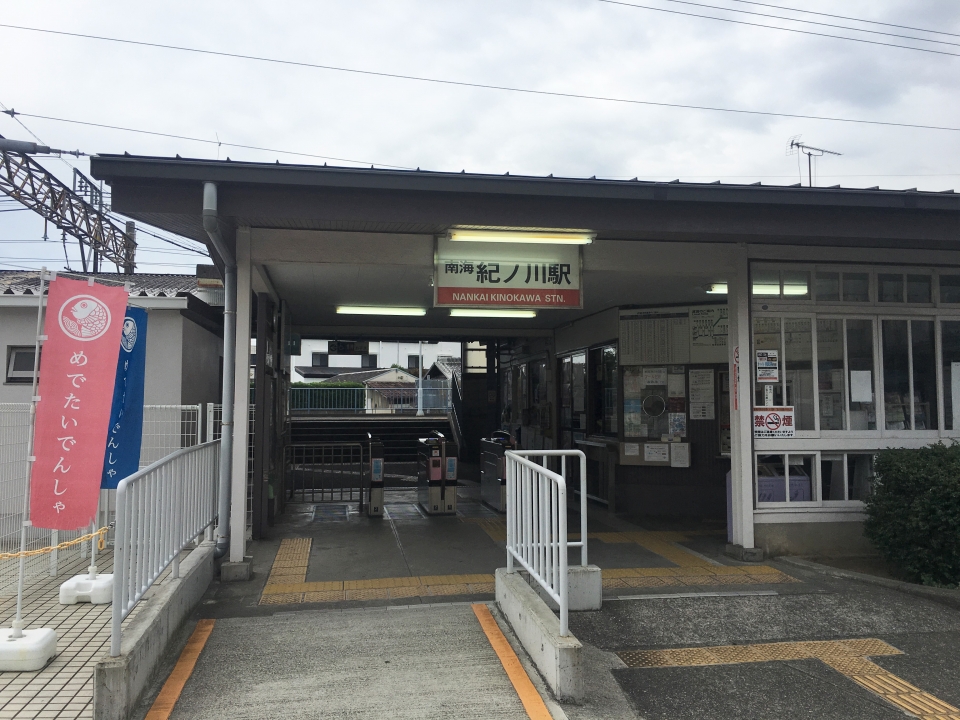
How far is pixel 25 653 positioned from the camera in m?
4.27

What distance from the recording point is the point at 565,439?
501 inches

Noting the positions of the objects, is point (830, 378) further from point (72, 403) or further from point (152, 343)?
point (152, 343)

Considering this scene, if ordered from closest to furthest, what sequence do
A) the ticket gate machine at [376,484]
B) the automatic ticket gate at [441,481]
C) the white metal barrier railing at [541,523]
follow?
the white metal barrier railing at [541,523] < the ticket gate machine at [376,484] < the automatic ticket gate at [441,481]

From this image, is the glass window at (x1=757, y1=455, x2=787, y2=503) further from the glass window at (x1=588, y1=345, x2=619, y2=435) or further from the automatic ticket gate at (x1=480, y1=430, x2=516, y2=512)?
the automatic ticket gate at (x1=480, y1=430, x2=516, y2=512)

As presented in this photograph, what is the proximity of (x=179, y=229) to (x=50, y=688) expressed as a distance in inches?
156

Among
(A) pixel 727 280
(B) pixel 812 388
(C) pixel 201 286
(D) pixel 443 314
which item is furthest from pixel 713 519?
(C) pixel 201 286

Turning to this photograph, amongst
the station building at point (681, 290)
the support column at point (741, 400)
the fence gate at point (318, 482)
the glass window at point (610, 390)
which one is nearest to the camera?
the station building at point (681, 290)

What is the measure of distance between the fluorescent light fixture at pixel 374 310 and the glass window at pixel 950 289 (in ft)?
22.2

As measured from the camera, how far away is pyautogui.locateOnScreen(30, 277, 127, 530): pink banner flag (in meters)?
4.69

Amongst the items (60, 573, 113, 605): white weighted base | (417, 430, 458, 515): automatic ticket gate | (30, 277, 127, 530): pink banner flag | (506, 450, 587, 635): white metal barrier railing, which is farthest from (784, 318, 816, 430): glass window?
(60, 573, 113, 605): white weighted base

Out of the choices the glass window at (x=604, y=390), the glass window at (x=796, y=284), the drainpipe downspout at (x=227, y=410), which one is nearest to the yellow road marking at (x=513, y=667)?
the drainpipe downspout at (x=227, y=410)

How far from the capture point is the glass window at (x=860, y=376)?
7516 mm

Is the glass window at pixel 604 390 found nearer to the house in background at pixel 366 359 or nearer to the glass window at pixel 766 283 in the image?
the glass window at pixel 766 283

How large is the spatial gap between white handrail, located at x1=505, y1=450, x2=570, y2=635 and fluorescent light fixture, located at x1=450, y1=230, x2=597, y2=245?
7.33ft
